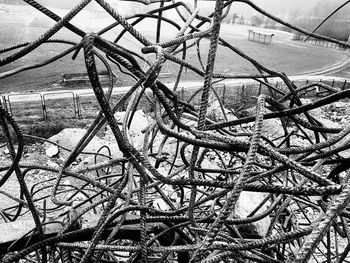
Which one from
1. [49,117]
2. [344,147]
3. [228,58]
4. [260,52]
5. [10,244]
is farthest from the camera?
Answer: [260,52]

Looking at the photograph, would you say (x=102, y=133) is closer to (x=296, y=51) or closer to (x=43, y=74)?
(x=43, y=74)

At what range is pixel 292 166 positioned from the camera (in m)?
0.31

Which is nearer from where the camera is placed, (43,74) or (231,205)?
(231,205)

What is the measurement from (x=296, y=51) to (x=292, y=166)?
1599 centimetres

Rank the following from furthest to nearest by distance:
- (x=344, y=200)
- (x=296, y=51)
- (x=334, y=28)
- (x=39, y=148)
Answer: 1. (x=334, y=28)
2. (x=296, y=51)
3. (x=39, y=148)
4. (x=344, y=200)

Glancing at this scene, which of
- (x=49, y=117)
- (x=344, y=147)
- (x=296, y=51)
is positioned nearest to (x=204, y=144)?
(x=344, y=147)

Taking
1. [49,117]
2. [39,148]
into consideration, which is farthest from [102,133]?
[49,117]

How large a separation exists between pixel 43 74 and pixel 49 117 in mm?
3668

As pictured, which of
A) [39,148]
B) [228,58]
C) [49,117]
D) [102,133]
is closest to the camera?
[39,148]

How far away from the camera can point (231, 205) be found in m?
0.27

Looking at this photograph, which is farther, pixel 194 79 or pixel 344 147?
pixel 194 79

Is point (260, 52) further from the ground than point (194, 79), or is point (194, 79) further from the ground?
point (260, 52)

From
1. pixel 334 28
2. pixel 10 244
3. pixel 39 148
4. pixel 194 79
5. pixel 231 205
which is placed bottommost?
pixel 39 148

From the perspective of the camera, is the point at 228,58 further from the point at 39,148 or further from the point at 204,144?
the point at 204,144
